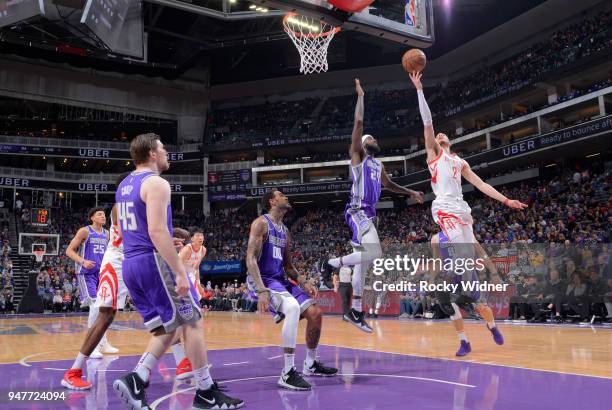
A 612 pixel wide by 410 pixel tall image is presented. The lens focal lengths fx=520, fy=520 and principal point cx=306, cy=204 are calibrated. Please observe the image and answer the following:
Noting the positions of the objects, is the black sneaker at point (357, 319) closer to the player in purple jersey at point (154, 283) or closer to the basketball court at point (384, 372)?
the basketball court at point (384, 372)

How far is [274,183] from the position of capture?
38625 millimetres

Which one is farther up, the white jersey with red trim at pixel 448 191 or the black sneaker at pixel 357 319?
the white jersey with red trim at pixel 448 191

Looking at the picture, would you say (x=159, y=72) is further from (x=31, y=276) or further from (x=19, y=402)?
(x=19, y=402)

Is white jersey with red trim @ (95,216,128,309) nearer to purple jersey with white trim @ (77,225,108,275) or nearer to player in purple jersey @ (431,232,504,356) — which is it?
purple jersey with white trim @ (77,225,108,275)

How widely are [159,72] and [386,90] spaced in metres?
17.0

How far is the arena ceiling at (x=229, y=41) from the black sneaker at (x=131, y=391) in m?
22.7

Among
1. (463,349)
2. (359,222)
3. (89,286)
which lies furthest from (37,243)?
(463,349)

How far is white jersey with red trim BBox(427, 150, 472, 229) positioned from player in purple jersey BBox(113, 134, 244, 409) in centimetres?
398

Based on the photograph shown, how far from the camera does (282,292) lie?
5.41 metres

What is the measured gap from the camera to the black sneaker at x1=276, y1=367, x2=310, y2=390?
4.81 m

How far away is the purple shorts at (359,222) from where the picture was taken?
21.6ft

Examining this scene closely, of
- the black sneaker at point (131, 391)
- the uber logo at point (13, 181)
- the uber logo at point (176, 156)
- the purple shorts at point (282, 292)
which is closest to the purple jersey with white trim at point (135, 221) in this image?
the black sneaker at point (131, 391)

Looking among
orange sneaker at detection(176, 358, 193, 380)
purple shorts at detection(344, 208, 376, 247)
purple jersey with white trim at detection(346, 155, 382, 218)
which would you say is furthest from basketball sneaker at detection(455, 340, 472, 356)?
orange sneaker at detection(176, 358, 193, 380)

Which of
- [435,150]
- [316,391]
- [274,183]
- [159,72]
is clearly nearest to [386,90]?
[274,183]
